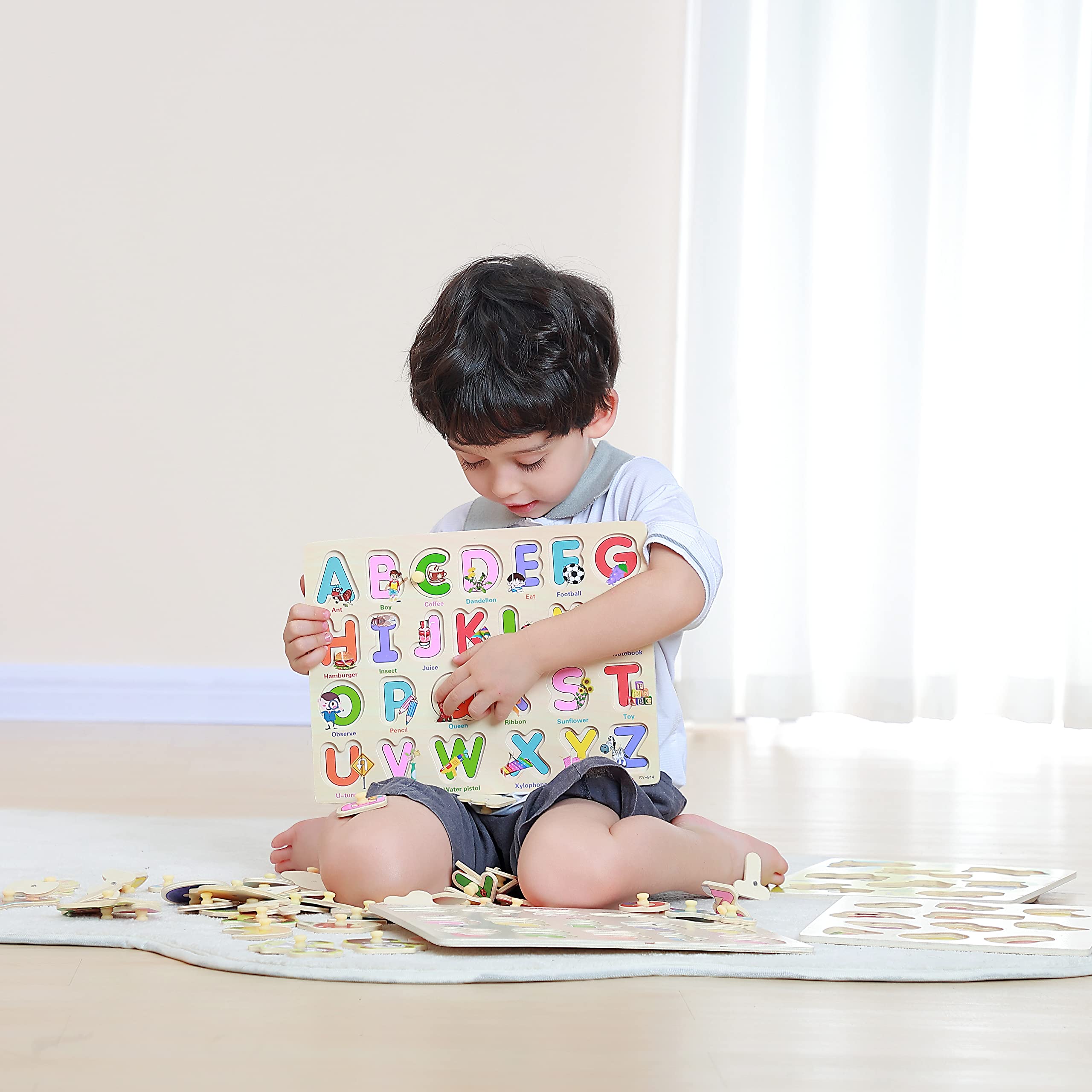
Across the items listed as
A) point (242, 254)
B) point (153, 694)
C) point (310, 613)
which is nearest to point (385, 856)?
point (310, 613)

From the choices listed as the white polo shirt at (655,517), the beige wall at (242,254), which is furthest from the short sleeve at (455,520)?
the beige wall at (242,254)

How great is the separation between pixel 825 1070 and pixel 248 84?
2057mm

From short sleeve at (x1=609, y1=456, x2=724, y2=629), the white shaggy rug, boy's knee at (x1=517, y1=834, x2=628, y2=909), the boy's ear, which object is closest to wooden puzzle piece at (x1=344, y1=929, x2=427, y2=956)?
the white shaggy rug

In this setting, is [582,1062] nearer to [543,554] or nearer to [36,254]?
[543,554]

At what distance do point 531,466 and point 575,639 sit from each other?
0.14 m

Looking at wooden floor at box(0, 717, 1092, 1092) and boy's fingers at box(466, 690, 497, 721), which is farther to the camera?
boy's fingers at box(466, 690, 497, 721)

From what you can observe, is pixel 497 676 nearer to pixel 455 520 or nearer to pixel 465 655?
pixel 465 655

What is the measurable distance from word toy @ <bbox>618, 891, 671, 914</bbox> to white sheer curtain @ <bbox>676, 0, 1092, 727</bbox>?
51.8 inches

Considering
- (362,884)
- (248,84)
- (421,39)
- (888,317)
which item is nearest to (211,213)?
(248,84)

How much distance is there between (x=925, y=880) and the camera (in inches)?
38.5

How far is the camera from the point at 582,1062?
564mm

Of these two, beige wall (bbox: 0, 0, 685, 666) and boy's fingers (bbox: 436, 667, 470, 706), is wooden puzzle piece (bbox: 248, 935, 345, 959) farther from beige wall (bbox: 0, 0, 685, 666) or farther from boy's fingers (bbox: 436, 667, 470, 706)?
beige wall (bbox: 0, 0, 685, 666)

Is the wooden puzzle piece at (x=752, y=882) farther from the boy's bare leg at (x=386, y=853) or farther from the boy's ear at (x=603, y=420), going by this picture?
the boy's ear at (x=603, y=420)

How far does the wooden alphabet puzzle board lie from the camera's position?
963 millimetres
